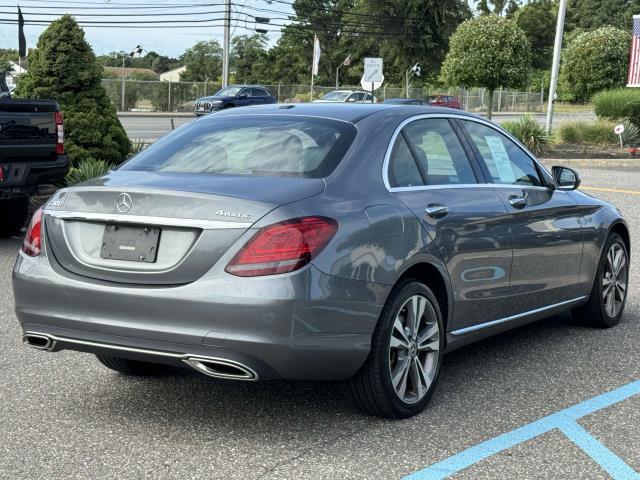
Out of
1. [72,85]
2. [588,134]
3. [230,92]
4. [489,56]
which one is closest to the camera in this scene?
[72,85]

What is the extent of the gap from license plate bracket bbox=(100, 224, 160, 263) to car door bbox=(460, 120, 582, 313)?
2.28m

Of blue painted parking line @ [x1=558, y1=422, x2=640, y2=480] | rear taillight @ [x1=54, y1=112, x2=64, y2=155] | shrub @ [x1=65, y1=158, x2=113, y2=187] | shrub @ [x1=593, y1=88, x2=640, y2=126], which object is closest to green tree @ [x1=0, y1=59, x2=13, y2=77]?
shrub @ [x1=65, y1=158, x2=113, y2=187]

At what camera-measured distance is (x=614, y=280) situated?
7.07 metres

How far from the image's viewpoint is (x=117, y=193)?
447 cm

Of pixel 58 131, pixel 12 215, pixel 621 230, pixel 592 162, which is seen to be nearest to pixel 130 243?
pixel 621 230

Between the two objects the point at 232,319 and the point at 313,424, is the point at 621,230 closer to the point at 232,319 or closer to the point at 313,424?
the point at 313,424

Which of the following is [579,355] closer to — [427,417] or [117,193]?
[427,417]

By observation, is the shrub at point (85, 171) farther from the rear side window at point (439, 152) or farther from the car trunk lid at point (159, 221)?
the car trunk lid at point (159, 221)

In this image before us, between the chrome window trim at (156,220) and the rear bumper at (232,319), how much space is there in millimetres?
227

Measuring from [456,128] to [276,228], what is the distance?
1919mm

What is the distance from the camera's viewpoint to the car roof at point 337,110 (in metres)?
5.21

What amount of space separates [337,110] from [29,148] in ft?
18.0

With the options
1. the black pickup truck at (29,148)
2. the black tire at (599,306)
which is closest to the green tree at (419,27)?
the black pickup truck at (29,148)

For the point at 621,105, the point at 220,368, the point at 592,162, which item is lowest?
the point at 592,162
